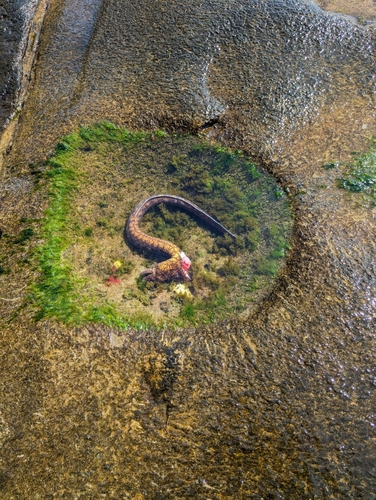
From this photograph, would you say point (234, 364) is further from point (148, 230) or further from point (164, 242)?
point (148, 230)

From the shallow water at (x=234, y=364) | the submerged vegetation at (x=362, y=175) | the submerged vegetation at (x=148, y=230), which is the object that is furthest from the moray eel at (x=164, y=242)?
the submerged vegetation at (x=362, y=175)

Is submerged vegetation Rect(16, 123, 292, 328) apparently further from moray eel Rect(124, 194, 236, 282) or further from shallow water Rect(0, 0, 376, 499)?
Result: shallow water Rect(0, 0, 376, 499)

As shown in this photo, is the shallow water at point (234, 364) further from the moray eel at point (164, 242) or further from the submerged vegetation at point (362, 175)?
the moray eel at point (164, 242)

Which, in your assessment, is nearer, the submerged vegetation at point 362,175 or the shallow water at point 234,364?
the shallow water at point 234,364

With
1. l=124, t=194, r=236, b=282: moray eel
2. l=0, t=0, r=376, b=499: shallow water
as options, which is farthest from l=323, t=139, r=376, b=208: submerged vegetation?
l=124, t=194, r=236, b=282: moray eel

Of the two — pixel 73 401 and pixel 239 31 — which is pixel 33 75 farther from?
pixel 73 401
